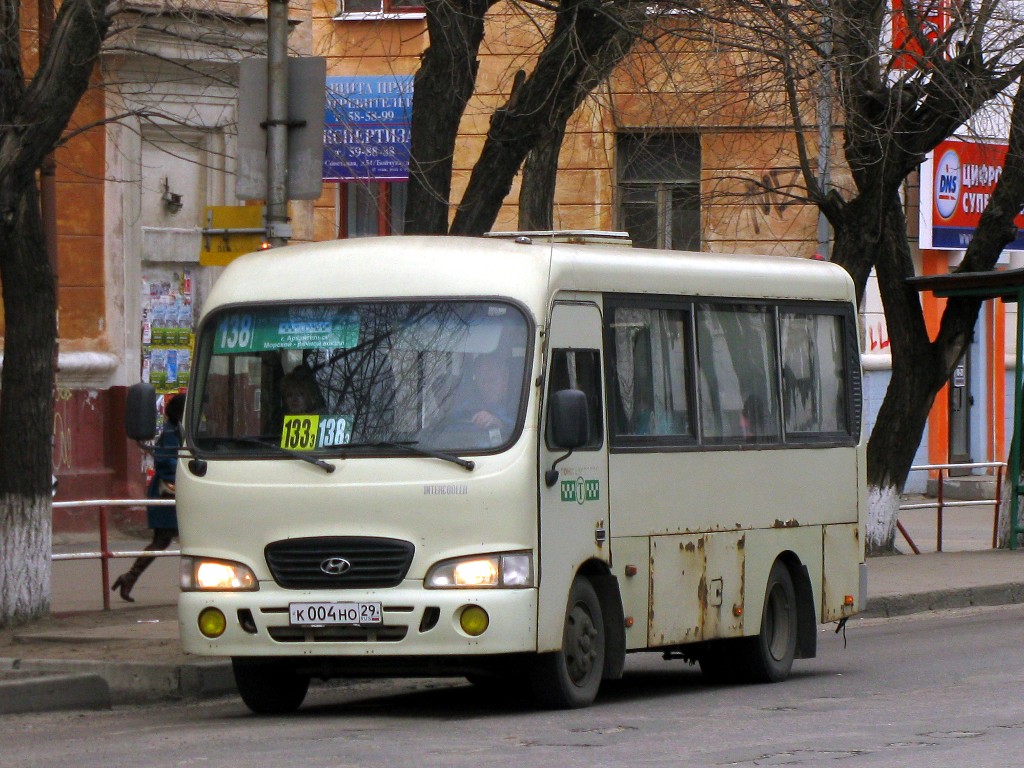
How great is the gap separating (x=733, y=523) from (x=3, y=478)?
5.02 m

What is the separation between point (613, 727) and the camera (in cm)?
910

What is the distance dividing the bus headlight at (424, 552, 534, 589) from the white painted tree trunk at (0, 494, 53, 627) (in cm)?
481

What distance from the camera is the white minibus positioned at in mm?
9328

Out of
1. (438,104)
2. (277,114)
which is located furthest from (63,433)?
(277,114)

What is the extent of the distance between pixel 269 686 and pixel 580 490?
6.19ft

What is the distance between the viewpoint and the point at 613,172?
26484 millimetres

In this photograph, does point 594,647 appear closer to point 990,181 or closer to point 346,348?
point 346,348

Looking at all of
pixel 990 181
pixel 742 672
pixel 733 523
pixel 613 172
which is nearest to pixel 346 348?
pixel 733 523

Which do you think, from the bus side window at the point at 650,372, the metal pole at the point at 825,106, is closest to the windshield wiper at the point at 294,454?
the bus side window at the point at 650,372

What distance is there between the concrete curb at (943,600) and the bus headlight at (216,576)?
741 cm

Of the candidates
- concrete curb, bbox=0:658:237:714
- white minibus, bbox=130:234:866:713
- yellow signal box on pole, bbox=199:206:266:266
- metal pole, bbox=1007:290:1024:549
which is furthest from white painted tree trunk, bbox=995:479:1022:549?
concrete curb, bbox=0:658:237:714

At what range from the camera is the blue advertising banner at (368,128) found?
16.5 meters

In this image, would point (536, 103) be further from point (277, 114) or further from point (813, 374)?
point (813, 374)

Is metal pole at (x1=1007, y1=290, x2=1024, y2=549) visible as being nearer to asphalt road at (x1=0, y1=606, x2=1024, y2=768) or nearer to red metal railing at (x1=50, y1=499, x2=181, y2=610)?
asphalt road at (x1=0, y1=606, x2=1024, y2=768)
